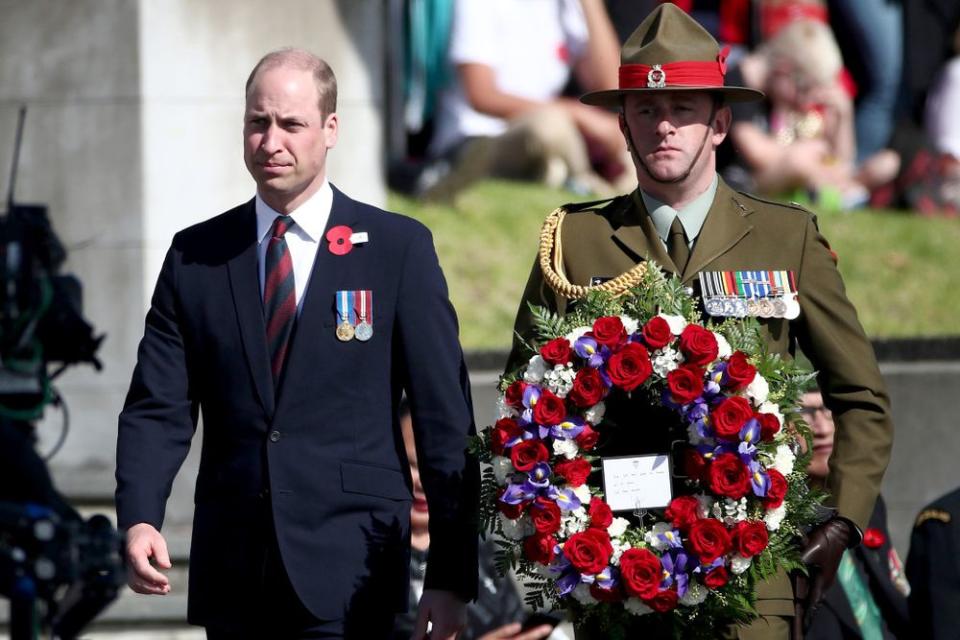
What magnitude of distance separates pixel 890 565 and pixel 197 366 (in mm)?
2650

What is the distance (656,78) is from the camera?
4238mm

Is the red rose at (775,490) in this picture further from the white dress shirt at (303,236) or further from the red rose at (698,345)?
the white dress shirt at (303,236)

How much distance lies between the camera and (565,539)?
382 cm

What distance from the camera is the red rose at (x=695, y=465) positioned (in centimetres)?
384

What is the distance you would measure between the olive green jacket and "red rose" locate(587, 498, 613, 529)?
0.42 meters

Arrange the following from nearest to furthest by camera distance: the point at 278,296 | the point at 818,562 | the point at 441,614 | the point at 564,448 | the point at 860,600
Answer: the point at 564,448
the point at 818,562
the point at 441,614
the point at 278,296
the point at 860,600

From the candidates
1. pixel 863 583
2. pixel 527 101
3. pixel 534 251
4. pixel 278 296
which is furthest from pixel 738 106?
pixel 278 296

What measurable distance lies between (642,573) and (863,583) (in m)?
2.15

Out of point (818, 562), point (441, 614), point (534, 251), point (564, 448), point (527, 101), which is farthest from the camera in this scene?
point (527, 101)

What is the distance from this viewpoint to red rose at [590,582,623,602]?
3.79 m

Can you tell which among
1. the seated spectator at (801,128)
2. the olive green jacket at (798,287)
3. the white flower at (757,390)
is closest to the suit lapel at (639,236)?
the olive green jacket at (798,287)

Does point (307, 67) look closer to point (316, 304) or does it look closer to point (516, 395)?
point (316, 304)

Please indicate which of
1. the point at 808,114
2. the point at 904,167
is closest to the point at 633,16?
the point at 808,114

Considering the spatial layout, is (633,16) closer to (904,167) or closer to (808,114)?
(808,114)
